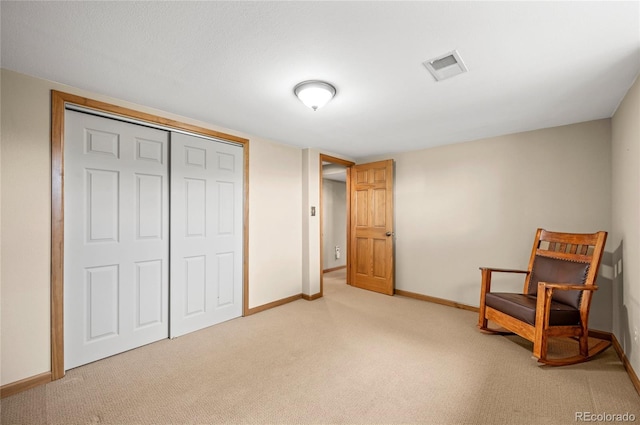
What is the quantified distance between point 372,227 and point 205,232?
2632mm

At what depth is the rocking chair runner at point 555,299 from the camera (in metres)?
2.31

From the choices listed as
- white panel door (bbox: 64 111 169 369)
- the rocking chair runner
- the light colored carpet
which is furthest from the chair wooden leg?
white panel door (bbox: 64 111 169 369)

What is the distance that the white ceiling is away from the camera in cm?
139

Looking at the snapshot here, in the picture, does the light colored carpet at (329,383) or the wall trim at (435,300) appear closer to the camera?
the light colored carpet at (329,383)

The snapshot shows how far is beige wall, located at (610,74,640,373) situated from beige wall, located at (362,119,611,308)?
258 millimetres

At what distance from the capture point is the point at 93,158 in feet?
7.79

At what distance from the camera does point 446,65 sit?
1.87 m

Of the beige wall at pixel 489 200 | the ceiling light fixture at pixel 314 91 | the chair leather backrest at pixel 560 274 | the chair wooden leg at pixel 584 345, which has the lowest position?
the chair wooden leg at pixel 584 345

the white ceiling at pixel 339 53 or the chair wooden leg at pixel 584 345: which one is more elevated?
the white ceiling at pixel 339 53

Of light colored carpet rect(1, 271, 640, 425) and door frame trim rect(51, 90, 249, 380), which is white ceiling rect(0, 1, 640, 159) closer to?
door frame trim rect(51, 90, 249, 380)

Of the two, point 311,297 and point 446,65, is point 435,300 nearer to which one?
point 311,297

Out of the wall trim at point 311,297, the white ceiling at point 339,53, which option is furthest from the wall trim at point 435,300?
the white ceiling at point 339,53

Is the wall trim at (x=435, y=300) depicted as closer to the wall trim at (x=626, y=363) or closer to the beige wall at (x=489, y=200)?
the beige wall at (x=489, y=200)

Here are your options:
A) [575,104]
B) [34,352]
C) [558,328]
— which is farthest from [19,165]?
[575,104]
